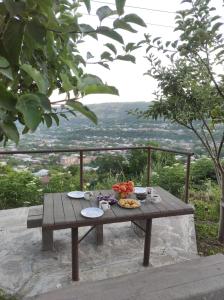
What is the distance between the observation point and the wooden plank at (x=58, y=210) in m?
2.28

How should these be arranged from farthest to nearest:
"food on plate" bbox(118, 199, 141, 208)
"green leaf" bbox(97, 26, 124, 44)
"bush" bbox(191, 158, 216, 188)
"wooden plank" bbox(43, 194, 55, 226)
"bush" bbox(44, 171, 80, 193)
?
1. "bush" bbox(191, 158, 216, 188)
2. "bush" bbox(44, 171, 80, 193)
3. "food on plate" bbox(118, 199, 141, 208)
4. "wooden plank" bbox(43, 194, 55, 226)
5. "green leaf" bbox(97, 26, 124, 44)

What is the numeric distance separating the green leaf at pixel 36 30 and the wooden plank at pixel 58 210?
1.89 meters

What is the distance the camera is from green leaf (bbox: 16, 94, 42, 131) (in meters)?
0.46

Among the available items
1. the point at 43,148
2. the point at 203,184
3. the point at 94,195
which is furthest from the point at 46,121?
the point at 203,184

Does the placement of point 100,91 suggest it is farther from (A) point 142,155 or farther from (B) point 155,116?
(A) point 142,155

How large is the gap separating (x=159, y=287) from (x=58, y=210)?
1.09 m

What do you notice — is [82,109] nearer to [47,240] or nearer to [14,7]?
[14,7]

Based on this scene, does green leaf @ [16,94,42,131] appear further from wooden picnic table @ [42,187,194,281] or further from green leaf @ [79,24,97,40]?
wooden picnic table @ [42,187,194,281]

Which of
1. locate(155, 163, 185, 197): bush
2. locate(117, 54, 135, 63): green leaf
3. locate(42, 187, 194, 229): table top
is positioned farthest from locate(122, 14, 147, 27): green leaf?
locate(155, 163, 185, 197): bush

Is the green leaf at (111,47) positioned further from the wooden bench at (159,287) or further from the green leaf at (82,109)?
the wooden bench at (159,287)

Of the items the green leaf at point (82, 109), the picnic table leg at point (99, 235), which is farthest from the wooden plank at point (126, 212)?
the green leaf at point (82, 109)

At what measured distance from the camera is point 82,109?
20.9 inches

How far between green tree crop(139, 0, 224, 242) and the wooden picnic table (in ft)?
3.08

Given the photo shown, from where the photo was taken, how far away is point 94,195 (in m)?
3.03
